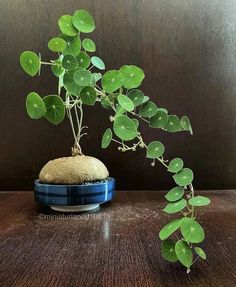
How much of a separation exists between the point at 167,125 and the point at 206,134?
1.83 ft

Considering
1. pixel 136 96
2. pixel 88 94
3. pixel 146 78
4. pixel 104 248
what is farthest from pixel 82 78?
pixel 146 78

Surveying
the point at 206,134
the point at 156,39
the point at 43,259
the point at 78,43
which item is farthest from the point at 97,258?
the point at 156,39

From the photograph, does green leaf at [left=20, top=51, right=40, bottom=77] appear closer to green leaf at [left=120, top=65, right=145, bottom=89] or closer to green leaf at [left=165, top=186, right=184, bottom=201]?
green leaf at [left=120, top=65, right=145, bottom=89]

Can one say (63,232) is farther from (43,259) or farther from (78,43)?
(78,43)

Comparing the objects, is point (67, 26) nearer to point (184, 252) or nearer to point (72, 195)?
point (72, 195)

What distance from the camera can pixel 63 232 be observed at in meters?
0.66

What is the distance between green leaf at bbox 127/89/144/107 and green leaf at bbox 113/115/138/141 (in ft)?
0.58

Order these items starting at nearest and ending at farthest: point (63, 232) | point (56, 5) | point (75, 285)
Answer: point (75, 285) < point (63, 232) < point (56, 5)

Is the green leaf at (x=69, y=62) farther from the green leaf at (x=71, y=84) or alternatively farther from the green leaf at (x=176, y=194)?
the green leaf at (x=176, y=194)

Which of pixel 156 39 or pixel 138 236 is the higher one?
pixel 156 39

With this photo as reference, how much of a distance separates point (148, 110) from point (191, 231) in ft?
1.23

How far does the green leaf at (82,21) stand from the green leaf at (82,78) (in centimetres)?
17

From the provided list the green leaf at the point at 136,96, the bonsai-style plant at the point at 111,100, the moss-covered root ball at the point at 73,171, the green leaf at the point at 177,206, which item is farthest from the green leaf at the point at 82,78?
the green leaf at the point at 177,206

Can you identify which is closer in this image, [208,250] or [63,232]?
[208,250]
